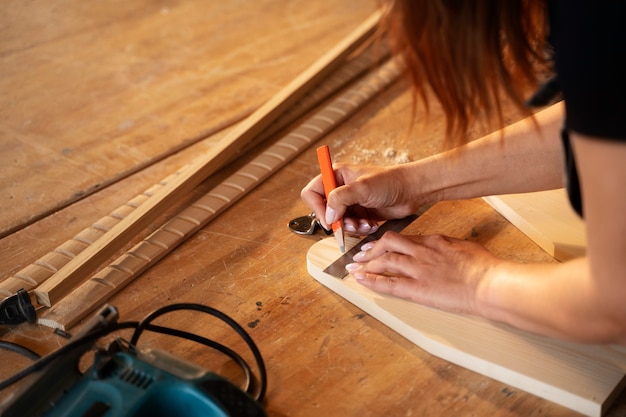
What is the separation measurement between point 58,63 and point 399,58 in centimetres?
142

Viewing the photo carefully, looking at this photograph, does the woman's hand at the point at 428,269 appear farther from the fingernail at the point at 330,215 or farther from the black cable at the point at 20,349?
the black cable at the point at 20,349

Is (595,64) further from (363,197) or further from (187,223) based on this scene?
(187,223)

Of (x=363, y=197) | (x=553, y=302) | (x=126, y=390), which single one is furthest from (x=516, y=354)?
(x=126, y=390)

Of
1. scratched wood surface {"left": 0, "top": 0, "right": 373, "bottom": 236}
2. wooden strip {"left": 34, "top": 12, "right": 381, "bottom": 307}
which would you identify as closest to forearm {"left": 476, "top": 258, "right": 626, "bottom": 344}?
wooden strip {"left": 34, "top": 12, "right": 381, "bottom": 307}

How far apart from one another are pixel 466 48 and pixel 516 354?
450mm

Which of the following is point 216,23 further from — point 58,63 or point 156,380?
point 156,380

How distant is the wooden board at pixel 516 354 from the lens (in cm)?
96

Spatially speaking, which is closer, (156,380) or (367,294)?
(156,380)

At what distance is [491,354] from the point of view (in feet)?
3.33

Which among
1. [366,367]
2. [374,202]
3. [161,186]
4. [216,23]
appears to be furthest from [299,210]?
[216,23]

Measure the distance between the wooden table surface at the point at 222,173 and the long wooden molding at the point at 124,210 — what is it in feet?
0.17

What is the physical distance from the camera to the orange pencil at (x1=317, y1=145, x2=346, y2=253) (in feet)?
4.13

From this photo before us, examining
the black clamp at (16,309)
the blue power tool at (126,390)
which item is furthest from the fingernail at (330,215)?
the black clamp at (16,309)

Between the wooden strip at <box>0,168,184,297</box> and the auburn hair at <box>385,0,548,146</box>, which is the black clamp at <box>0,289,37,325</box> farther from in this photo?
the auburn hair at <box>385,0,548,146</box>
